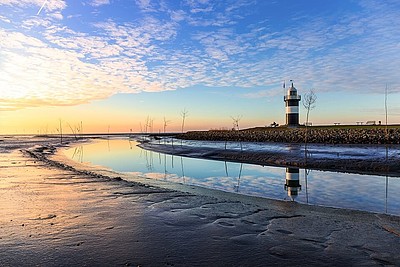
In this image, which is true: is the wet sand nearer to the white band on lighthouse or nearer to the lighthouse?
the lighthouse

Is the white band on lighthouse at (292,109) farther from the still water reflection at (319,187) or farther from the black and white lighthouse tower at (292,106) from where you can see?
the still water reflection at (319,187)

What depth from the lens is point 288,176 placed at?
19.9 metres

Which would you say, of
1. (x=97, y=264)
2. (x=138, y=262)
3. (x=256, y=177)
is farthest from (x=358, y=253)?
(x=256, y=177)

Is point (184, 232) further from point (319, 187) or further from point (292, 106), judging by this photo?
point (292, 106)

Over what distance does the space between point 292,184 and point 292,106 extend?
2413 inches

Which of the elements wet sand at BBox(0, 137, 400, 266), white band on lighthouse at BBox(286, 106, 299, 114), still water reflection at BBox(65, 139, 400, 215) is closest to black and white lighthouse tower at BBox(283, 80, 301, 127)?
white band on lighthouse at BBox(286, 106, 299, 114)

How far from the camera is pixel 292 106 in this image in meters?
75.0

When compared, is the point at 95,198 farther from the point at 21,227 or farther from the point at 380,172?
the point at 380,172

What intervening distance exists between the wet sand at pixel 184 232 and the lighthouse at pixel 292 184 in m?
3.04

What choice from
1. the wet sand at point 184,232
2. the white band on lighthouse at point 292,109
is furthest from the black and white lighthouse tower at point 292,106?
the wet sand at point 184,232

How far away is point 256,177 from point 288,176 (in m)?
2.11


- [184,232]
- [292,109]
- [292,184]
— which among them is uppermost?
[292,109]

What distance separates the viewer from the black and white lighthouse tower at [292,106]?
73.9 m

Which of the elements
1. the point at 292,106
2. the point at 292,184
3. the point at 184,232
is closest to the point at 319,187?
the point at 292,184
